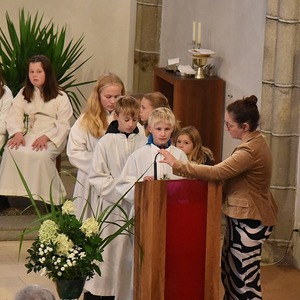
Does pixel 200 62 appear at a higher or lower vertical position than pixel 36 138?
higher

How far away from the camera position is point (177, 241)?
6000 millimetres

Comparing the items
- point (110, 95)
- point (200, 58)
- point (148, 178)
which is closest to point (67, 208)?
point (148, 178)

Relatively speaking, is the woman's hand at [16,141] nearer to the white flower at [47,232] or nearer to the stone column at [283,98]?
the stone column at [283,98]

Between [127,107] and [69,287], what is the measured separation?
132cm

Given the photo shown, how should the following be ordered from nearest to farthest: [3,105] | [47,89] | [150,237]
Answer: [150,237] → [47,89] → [3,105]

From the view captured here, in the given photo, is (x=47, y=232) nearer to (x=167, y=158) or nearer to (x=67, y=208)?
(x=67, y=208)

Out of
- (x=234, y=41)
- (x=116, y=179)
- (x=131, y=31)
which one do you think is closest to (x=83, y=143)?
(x=116, y=179)

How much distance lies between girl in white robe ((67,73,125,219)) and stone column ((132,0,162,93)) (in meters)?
4.39

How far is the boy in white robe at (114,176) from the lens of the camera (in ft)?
22.1

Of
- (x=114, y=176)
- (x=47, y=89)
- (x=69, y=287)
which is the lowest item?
(x=69, y=287)

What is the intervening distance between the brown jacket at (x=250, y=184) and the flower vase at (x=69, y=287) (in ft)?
3.53

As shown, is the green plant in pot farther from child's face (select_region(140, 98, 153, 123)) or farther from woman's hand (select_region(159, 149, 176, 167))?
child's face (select_region(140, 98, 153, 123))

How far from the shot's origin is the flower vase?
5.85 metres

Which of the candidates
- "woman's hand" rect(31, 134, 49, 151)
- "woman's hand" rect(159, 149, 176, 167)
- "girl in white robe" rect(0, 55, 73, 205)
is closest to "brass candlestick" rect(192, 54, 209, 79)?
"girl in white robe" rect(0, 55, 73, 205)
